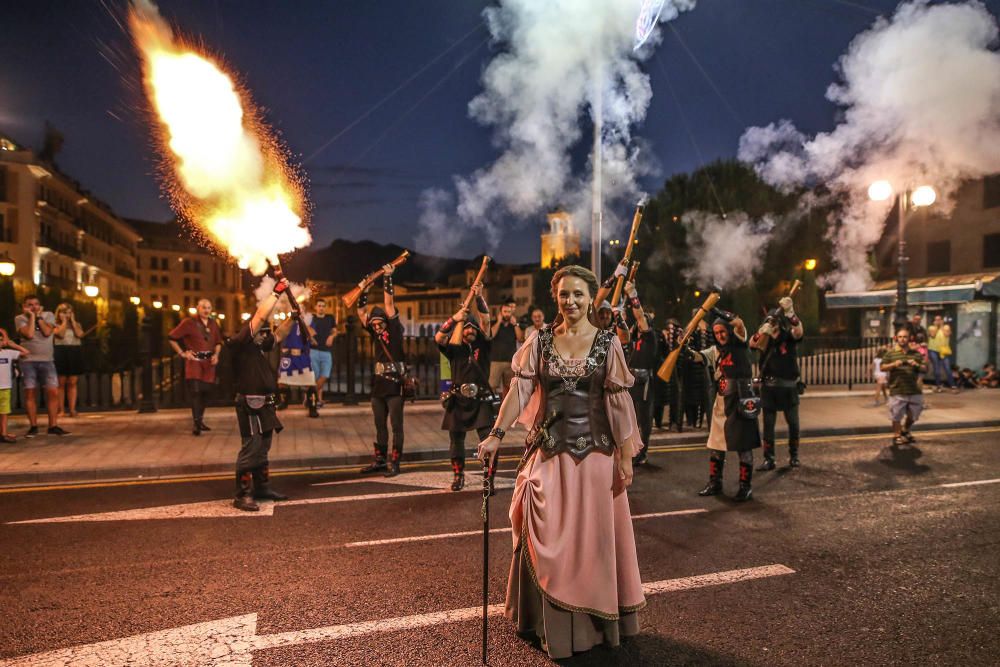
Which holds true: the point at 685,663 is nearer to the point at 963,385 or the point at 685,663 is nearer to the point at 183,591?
the point at 183,591

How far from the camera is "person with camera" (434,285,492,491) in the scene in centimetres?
775

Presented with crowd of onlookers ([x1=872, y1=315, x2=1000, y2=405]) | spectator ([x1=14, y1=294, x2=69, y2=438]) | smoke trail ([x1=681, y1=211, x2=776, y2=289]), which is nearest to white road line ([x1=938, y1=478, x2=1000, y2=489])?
crowd of onlookers ([x1=872, y1=315, x2=1000, y2=405])

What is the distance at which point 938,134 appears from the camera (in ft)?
60.1

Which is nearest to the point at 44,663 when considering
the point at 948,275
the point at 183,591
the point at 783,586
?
the point at 183,591

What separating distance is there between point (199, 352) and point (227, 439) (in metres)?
1.57

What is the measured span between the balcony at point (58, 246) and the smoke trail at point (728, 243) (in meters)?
49.8

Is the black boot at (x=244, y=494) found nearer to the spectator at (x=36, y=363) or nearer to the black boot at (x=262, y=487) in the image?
the black boot at (x=262, y=487)

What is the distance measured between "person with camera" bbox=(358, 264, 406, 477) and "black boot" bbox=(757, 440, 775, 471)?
186 inches

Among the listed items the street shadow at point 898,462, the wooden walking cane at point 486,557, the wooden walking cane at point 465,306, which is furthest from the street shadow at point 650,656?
the street shadow at point 898,462

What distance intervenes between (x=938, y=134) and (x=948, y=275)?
1423 centimetres

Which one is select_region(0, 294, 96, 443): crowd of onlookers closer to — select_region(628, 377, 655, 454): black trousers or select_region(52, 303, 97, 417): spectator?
select_region(52, 303, 97, 417): spectator

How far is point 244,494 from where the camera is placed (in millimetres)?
6805

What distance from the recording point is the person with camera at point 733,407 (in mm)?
7285

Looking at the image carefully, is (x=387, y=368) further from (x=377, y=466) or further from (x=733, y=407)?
(x=733, y=407)
